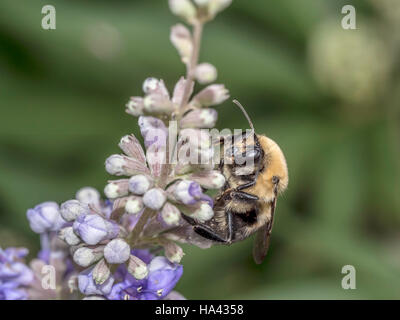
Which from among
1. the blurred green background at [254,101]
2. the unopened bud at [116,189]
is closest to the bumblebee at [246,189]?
the unopened bud at [116,189]

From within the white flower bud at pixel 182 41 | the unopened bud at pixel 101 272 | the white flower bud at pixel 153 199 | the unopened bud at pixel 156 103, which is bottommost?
the unopened bud at pixel 101 272

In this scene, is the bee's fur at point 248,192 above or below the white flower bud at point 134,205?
above

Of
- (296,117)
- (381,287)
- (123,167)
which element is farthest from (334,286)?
(123,167)

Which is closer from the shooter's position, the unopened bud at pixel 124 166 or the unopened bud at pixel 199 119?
the unopened bud at pixel 199 119

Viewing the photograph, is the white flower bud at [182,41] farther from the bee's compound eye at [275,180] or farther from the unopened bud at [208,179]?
the bee's compound eye at [275,180]

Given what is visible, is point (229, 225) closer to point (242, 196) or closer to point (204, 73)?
point (242, 196)

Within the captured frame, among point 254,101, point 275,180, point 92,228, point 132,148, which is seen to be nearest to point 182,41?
point 132,148

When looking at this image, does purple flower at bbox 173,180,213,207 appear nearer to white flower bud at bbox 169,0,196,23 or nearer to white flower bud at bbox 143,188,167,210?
white flower bud at bbox 143,188,167,210
